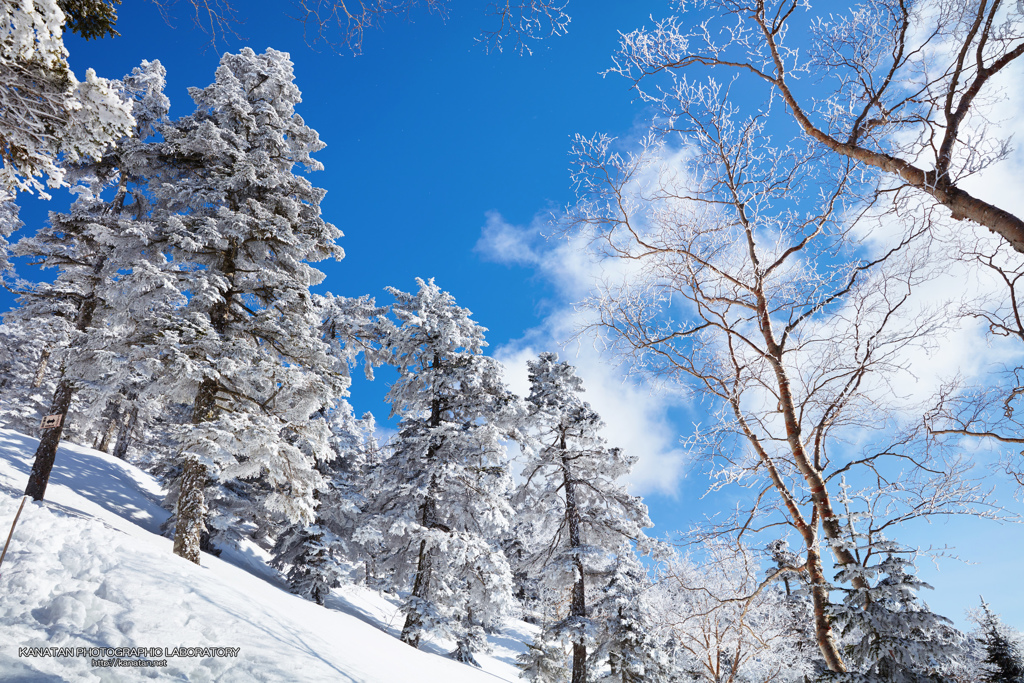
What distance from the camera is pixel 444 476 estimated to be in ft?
45.5

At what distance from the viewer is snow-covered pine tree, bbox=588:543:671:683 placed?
13555 mm

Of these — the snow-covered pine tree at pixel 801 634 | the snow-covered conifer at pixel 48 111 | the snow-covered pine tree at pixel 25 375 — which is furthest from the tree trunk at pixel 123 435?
the snow-covered pine tree at pixel 801 634

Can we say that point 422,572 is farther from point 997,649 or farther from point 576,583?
point 997,649

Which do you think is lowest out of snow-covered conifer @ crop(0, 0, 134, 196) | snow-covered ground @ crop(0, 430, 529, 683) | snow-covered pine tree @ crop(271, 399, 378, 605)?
snow-covered pine tree @ crop(271, 399, 378, 605)

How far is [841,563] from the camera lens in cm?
509

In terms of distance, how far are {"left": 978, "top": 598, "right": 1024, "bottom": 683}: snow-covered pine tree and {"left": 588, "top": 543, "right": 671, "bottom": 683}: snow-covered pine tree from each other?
37.0ft

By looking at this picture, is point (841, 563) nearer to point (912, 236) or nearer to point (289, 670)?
point (912, 236)

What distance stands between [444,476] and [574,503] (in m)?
4.46

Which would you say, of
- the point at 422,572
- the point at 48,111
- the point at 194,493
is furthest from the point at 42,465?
the point at 48,111

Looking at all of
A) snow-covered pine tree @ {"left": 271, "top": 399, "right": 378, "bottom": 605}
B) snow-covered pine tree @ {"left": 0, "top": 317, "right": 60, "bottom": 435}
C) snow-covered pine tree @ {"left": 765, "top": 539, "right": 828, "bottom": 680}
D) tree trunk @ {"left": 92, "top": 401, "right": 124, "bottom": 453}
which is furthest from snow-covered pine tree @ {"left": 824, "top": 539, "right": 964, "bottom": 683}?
snow-covered pine tree @ {"left": 0, "top": 317, "right": 60, "bottom": 435}

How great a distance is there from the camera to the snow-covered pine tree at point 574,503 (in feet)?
47.2

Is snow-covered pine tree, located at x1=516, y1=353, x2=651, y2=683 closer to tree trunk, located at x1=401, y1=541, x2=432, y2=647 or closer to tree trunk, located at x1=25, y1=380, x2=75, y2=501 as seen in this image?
tree trunk, located at x1=401, y1=541, x2=432, y2=647

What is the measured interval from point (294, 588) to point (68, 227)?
43.3 ft

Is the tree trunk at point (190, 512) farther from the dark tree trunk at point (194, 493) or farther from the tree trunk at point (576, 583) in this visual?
the tree trunk at point (576, 583)
